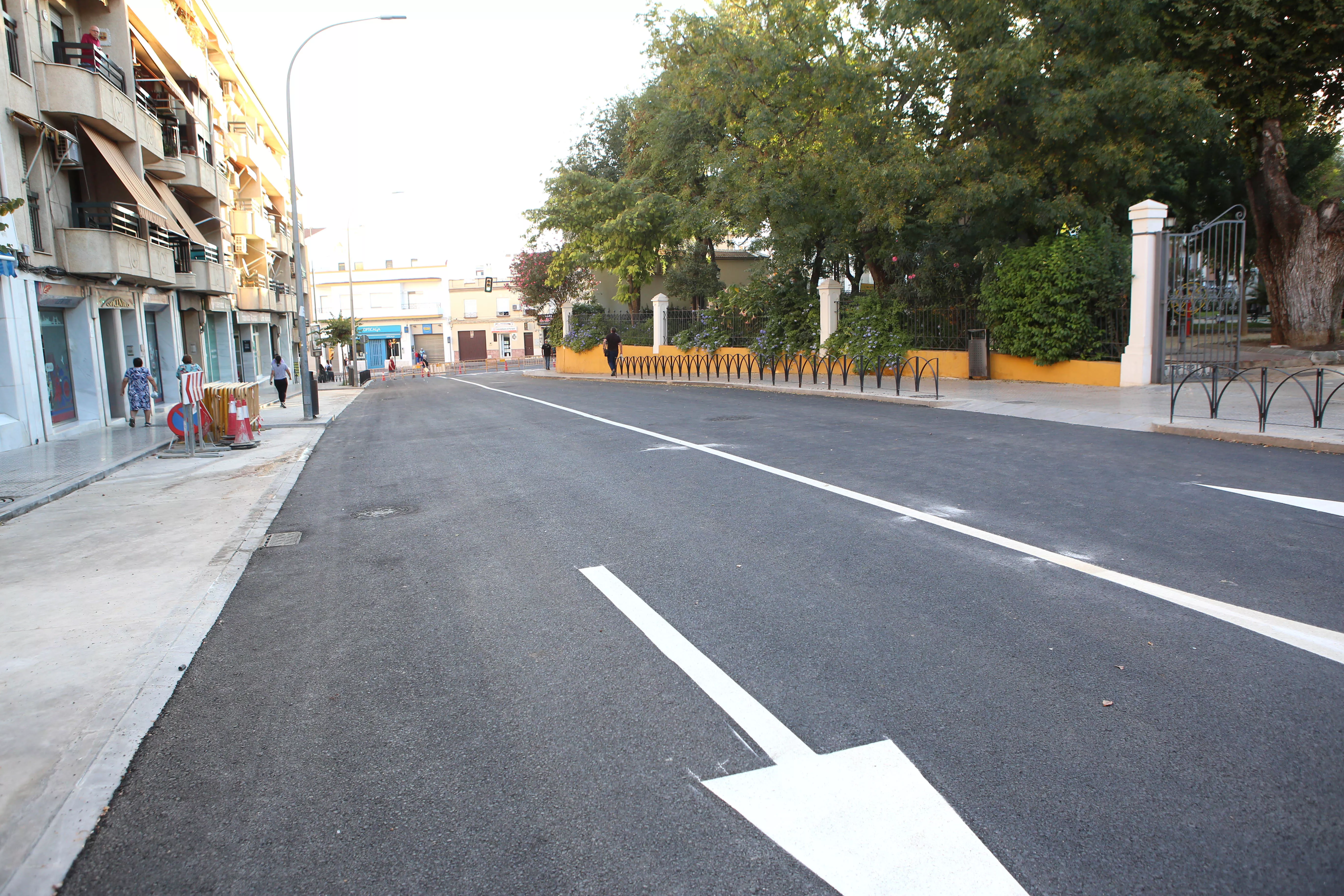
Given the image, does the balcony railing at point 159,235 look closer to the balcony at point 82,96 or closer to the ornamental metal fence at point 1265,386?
the balcony at point 82,96

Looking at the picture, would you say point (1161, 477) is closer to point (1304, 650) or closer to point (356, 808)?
point (1304, 650)

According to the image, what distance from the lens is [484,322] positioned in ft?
251

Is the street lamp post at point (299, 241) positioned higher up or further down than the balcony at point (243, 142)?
further down

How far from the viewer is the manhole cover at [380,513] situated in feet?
27.3

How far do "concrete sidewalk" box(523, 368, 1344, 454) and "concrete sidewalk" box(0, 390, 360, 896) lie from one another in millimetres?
11173

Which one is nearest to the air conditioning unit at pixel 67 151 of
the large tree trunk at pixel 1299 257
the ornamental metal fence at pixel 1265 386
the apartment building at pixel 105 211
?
the apartment building at pixel 105 211

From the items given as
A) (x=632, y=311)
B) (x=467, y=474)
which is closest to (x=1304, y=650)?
(x=467, y=474)

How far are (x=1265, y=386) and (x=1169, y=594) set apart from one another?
23.2 ft

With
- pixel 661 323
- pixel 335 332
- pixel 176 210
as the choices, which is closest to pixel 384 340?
pixel 335 332

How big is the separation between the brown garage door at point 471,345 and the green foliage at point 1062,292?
61.5m

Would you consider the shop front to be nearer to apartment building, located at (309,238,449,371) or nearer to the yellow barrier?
apartment building, located at (309,238,449,371)

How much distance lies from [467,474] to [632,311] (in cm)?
3188

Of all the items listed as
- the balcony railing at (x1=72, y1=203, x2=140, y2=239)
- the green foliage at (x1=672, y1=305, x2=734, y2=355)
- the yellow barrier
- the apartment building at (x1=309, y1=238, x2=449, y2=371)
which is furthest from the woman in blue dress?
the apartment building at (x1=309, y1=238, x2=449, y2=371)

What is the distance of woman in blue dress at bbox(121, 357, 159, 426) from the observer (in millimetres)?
19547
